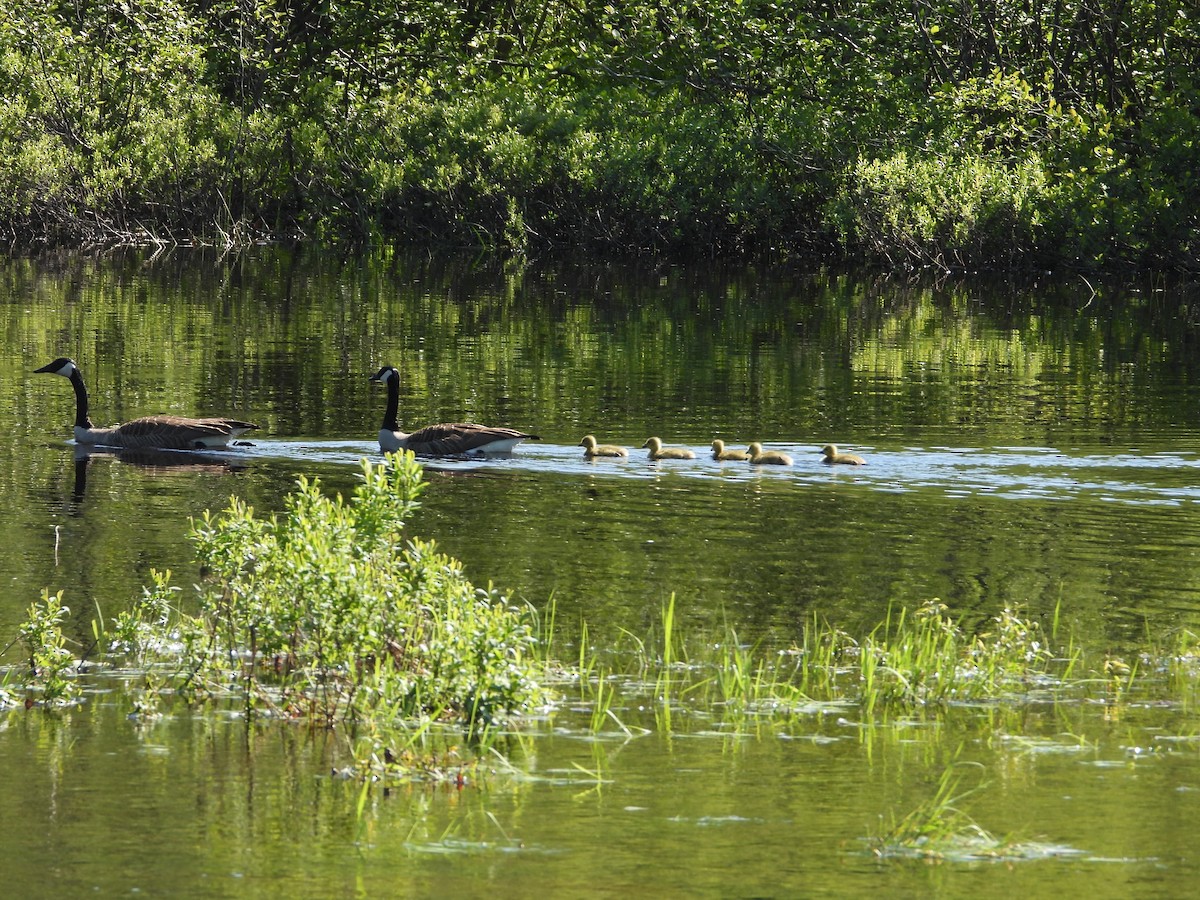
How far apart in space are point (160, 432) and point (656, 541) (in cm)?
799

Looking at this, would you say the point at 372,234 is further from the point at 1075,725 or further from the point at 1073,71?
the point at 1075,725

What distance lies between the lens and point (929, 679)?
11.0 metres

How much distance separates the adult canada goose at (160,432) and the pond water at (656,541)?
1.32 ft

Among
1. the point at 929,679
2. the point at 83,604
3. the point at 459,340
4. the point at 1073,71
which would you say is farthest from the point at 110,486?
the point at 1073,71

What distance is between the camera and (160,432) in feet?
71.3

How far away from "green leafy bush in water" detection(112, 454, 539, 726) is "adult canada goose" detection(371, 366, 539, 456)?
9.03 meters

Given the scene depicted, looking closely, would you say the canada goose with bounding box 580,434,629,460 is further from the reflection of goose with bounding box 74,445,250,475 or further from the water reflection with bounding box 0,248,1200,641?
the reflection of goose with bounding box 74,445,250,475

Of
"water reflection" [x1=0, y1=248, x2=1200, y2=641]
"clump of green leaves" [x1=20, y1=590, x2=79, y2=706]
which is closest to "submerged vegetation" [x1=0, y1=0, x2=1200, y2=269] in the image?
"water reflection" [x1=0, y1=248, x2=1200, y2=641]

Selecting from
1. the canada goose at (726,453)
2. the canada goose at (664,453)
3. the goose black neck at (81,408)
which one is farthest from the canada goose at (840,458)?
the goose black neck at (81,408)

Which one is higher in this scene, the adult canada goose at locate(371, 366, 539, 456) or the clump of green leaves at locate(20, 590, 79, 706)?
the adult canada goose at locate(371, 366, 539, 456)

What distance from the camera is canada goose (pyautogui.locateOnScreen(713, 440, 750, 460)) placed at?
20016 mm

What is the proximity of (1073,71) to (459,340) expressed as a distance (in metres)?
23.5

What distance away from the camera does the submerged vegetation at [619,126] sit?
151 feet

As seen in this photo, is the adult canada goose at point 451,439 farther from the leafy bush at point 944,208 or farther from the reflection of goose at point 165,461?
the leafy bush at point 944,208
